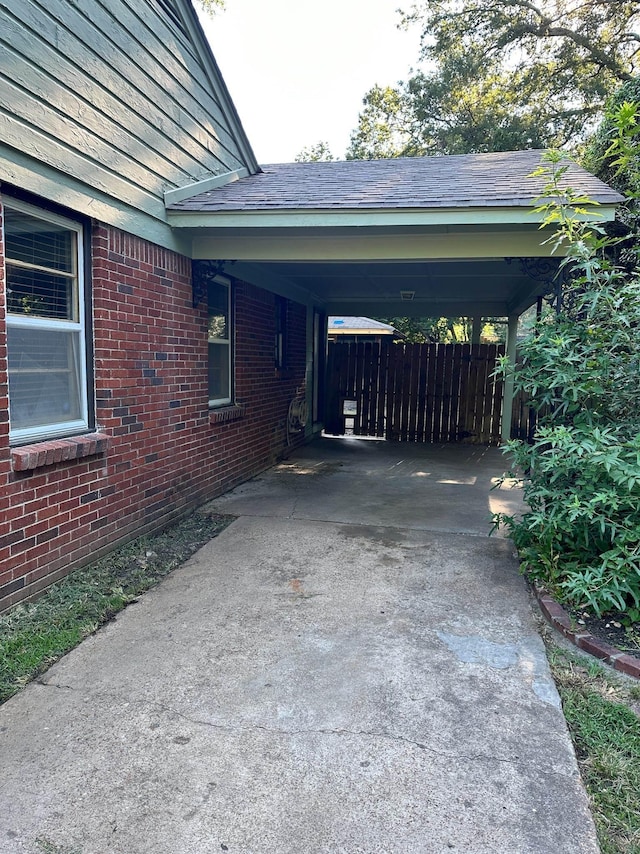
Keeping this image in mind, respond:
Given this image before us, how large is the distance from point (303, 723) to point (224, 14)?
18.0 metres

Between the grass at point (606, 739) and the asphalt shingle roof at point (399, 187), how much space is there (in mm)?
3388

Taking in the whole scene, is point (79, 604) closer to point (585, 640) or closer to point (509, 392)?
point (585, 640)

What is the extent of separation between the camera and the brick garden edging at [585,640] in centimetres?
281

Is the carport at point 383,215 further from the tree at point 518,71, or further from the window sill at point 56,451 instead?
the tree at point 518,71

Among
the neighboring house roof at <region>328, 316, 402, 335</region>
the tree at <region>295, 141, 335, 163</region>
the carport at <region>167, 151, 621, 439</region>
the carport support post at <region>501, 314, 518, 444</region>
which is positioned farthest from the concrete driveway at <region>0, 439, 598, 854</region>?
the tree at <region>295, 141, 335, 163</region>

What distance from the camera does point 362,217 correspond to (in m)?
4.71

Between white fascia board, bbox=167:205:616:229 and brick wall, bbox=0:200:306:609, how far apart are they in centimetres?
47

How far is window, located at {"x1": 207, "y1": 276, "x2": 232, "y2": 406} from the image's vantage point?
6.13m

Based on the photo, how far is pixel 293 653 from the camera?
2963mm

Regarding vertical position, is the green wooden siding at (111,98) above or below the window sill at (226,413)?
above

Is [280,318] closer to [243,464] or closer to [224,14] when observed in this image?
[243,464]

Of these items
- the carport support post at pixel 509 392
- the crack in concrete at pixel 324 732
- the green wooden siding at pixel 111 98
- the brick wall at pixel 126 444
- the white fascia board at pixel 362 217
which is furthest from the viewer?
the carport support post at pixel 509 392

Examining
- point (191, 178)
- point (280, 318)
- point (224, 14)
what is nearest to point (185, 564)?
point (191, 178)

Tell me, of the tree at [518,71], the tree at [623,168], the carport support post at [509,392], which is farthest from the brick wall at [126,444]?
the tree at [518,71]
